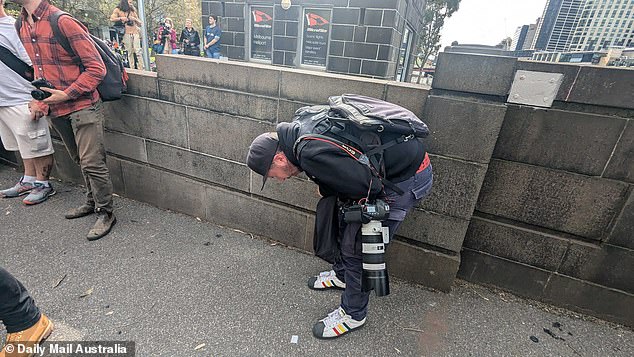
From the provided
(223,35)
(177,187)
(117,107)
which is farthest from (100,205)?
(223,35)

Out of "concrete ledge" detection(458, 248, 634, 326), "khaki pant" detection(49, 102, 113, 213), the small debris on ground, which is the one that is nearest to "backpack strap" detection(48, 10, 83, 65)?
"khaki pant" detection(49, 102, 113, 213)

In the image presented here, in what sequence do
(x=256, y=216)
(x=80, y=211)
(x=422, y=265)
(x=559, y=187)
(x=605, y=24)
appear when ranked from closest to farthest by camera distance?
(x=559, y=187) < (x=422, y=265) < (x=256, y=216) < (x=80, y=211) < (x=605, y=24)

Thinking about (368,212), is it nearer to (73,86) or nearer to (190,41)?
(73,86)

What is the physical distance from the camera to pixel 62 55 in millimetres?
2590

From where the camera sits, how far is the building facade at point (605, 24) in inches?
2418

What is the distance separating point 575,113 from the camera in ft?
6.66

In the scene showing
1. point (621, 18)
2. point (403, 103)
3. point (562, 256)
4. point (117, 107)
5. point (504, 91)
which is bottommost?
point (562, 256)

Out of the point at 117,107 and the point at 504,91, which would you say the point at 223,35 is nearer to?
the point at 117,107

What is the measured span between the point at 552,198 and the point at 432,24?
82.1 feet

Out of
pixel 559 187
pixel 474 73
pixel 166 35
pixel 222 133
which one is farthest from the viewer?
pixel 166 35

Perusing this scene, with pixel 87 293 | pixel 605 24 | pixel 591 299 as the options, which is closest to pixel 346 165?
pixel 87 293

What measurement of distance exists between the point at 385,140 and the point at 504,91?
993 mm

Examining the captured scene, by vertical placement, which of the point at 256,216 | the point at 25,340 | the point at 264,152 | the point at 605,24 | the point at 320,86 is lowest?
the point at 25,340

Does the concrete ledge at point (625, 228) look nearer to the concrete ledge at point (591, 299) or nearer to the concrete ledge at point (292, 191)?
the concrete ledge at point (591, 299)
